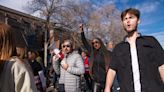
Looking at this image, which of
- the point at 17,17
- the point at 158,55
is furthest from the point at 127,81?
the point at 17,17

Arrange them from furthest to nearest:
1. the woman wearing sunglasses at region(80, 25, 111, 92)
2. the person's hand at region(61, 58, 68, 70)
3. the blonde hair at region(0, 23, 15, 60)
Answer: the woman wearing sunglasses at region(80, 25, 111, 92) < the person's hand at region(61, 58, 68, 70) < the blonde hair at region(0, 23, 15, 60)

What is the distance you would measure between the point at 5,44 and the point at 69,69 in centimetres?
382

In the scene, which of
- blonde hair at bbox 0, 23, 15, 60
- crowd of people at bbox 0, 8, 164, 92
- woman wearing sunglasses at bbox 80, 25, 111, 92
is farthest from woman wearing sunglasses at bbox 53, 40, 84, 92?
blonde hair at bbox 0, 23, 15, 60

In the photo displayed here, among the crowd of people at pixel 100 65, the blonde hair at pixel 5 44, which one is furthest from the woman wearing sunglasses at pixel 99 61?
the blonde hair at pixel 5 44

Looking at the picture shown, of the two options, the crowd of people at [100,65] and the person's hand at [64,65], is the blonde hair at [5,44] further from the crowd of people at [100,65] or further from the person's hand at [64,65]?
the person's hand at [64,65]

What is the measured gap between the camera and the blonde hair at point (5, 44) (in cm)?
270

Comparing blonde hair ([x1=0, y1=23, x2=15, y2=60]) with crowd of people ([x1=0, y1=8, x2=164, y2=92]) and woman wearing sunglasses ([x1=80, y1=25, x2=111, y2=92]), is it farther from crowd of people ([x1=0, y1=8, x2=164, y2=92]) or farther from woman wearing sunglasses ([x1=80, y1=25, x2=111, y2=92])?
woman wearing sunglasses ([x1=80, y1=25, x2=111, y2=92])

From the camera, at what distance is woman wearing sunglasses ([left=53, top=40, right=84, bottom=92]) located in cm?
653

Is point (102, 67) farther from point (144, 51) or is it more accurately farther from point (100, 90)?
point (144, 51)

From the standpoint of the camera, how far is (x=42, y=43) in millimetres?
46031

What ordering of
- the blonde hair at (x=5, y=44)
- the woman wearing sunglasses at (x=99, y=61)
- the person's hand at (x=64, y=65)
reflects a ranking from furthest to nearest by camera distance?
the woman wearing sunglasses at (x=99, y=61), the person's hand at (x=64, y=65), the blonde hair at (x=5, y=44)

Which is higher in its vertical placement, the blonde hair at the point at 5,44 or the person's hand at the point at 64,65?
Result: the blonde hair at the point at 5,44

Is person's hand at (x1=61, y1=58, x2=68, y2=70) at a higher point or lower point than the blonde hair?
lower

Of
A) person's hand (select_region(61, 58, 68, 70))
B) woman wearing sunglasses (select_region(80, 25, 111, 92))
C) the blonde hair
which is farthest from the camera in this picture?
woman wearing sunglasses (select_region(80, 25, 111, 92))
